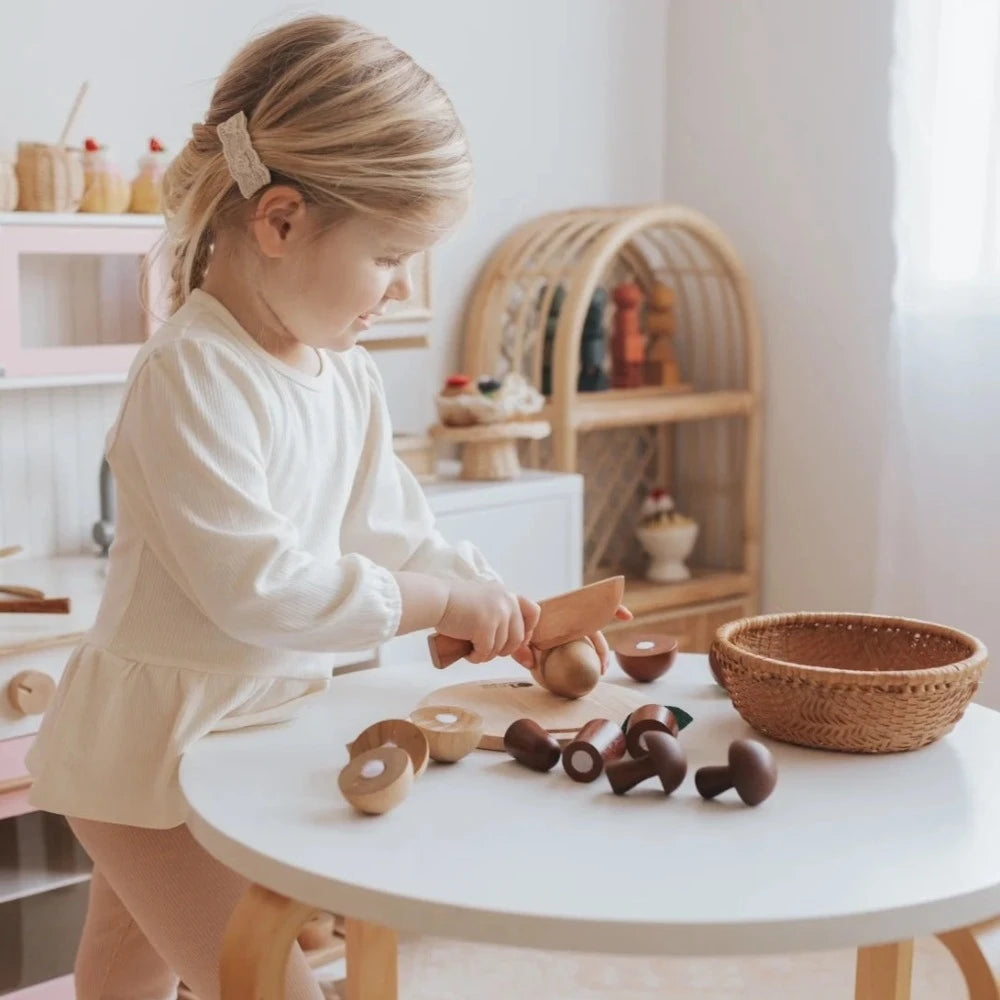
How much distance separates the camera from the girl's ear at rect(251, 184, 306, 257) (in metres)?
1.19

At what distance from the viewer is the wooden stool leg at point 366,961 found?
1128 millimetres

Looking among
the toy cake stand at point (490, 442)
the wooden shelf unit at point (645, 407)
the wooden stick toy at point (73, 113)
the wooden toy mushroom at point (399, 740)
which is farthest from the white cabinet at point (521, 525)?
the wooden toy mushroom at point (399, 740)

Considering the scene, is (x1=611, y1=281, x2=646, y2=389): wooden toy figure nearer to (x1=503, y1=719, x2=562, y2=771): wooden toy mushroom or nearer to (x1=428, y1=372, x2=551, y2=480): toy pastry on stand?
(x1=428, y1=372, x2=551, y2=480): toy pastry on stand

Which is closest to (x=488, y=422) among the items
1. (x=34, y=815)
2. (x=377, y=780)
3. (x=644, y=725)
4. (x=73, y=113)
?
(x=73, y=113)

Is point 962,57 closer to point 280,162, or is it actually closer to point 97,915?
point 280,162

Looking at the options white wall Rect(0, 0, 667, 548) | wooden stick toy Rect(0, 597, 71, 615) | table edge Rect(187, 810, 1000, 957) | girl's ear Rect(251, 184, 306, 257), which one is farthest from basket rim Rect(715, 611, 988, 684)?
white wall Rect(0, 0, 667, 548)

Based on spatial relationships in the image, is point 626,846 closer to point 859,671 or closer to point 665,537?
point 859,671

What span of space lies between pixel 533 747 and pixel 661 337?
6.91 feet

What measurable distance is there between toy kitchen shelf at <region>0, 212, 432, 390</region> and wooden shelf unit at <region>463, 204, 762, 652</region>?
2.54ft

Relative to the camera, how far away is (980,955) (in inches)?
37.0

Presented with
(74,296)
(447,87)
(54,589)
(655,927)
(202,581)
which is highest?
(447,87)

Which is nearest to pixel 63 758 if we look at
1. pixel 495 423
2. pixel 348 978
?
pixel 348 978

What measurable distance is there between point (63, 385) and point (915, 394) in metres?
1.52

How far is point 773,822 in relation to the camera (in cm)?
98
